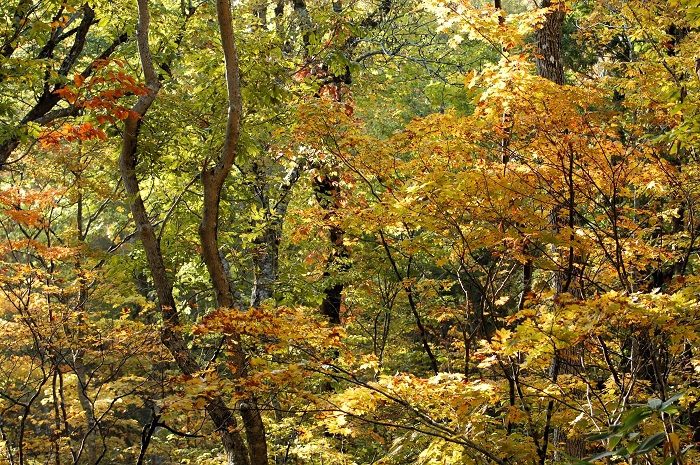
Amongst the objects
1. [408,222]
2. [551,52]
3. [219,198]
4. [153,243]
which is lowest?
[408,222]

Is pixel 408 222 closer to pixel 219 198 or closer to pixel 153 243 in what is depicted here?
pixel 219 198

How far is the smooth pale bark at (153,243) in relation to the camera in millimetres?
5320

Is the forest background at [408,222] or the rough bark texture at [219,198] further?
the rough bark texture at [219,198]

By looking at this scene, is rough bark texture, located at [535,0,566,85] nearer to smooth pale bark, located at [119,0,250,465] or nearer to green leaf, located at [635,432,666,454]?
smooth pale bark, located at [119,0,250,465]

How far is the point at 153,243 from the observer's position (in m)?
5.88

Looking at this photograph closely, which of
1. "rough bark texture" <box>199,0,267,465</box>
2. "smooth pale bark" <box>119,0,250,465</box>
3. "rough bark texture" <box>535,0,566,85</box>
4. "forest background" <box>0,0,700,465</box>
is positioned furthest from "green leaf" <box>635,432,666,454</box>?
"rough bark texture" <box>535,0,566,85</box>

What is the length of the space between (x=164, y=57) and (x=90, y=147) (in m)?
3.56

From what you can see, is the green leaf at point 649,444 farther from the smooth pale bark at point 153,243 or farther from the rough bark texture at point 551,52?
the rough bark texture at point 551,52

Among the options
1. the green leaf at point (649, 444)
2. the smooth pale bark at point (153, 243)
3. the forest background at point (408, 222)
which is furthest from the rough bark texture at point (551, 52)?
the green leaf at point (649, 444)

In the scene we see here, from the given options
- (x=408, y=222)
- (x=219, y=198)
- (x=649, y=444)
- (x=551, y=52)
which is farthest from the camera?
(x=551, y=52)

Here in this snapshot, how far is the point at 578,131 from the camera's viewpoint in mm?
4402

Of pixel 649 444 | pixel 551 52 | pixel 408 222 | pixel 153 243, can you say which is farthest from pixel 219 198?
pixel 649 444

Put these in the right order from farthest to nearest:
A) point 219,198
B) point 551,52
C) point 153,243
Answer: point 551,52
point 153,243
point 219,198

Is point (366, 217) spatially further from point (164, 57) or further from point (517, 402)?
point (164, 57)
